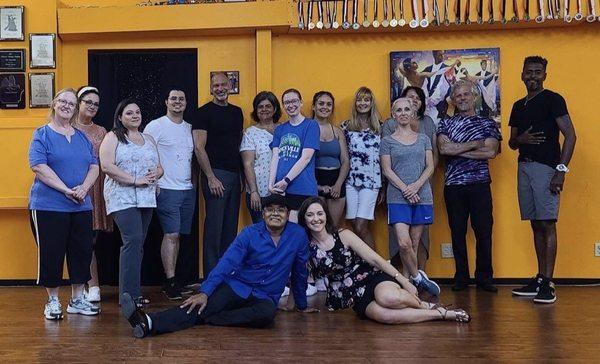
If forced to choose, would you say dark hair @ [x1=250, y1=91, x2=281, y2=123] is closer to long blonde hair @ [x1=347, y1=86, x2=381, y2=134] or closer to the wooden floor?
long blonde hair @ [x1=347, y1=86, x2=381, y2=134]

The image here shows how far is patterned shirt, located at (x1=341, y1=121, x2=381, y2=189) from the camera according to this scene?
17.4 feet

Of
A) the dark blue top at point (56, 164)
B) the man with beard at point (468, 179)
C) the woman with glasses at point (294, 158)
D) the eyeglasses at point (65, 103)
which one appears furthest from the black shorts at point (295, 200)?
the eyeglasses at point (65, 103)

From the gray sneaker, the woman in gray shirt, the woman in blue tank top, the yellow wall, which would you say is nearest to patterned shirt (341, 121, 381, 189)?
the woman in blue tank top

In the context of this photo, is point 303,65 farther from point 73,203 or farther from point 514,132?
point 73,203

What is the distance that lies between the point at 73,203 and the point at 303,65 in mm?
2552

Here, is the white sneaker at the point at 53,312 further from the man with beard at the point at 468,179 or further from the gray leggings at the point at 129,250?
the man with beard at the point at 468,179

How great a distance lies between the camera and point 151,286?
227 inches

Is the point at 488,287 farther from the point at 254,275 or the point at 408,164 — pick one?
the point at 254,275

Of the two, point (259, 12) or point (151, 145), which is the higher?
point (259, 12)

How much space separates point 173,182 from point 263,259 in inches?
60.5

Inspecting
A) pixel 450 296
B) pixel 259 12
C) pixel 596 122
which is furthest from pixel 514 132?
pixel 259 12

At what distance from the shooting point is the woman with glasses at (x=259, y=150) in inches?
207

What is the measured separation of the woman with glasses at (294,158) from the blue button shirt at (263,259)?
89 centimetres

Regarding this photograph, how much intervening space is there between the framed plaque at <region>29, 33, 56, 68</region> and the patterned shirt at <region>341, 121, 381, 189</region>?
2654 mm
